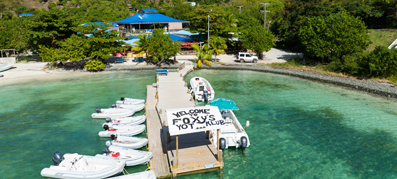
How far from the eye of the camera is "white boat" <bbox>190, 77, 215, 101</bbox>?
87.9ft

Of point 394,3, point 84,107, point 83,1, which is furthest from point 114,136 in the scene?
point 83,1

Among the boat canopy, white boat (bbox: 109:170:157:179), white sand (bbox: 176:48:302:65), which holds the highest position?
white sand (bbox: 176:48:302:65)

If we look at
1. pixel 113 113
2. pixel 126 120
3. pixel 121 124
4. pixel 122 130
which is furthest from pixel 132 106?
pixel 122 130

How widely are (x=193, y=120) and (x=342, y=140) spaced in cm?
1141

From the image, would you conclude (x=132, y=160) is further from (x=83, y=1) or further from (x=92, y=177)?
(x=83, y=1)

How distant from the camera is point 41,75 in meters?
38.8

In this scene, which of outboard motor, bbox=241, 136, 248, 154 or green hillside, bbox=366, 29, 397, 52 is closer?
outboard motor, bbox=241, 136, 248, 154

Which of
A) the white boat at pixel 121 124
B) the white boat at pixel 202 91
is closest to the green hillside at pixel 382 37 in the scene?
the white boat at pixel 202 91

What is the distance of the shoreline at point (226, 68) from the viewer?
30320mm

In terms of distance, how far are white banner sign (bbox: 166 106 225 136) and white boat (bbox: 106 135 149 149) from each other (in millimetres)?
3682

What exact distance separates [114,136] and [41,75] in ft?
87.6

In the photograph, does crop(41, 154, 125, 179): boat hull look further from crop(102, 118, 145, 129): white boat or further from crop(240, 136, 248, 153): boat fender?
crop(240, 136, 248, 153): boat fender

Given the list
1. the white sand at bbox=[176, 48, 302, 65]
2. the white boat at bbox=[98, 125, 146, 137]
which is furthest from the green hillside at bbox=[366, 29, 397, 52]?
the white boat at bbox=[98, 125, 146, 137]

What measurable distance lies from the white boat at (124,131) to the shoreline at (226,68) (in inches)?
867
